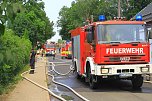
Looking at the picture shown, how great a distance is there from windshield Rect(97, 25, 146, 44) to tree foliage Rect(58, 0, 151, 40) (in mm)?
54799

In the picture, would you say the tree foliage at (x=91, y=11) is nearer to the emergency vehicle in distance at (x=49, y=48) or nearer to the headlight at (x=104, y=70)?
the emergency vehicle in distance at (x=49, y=48)

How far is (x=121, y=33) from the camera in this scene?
14.5m

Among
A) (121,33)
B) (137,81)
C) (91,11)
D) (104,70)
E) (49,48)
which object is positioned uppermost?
(91,11)

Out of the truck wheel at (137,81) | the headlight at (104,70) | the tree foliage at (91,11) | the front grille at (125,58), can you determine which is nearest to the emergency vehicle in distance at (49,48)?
the tree foliage at (91,11)

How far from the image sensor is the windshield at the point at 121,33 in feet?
46.9

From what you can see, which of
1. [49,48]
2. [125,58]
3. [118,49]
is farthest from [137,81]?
[49,48]

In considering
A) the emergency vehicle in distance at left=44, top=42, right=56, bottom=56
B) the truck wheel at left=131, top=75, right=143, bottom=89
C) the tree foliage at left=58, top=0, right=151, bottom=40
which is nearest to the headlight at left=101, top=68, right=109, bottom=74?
the truck wheel at left=131, top=75, right=143, bottom=89

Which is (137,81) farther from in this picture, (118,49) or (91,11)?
(91,11)

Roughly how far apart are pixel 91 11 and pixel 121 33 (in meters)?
90.3

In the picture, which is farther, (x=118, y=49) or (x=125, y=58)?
(x=125, y=58)

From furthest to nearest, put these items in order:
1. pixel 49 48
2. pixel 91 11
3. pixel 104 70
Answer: pixel 91 11 → pixel 49 48 → pixel 104 70

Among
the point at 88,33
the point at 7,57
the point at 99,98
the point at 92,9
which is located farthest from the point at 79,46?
the point at 92,9

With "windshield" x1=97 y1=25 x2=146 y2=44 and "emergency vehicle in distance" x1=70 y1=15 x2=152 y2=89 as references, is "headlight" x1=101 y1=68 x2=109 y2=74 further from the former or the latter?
"windshield" x1=97 y1=25 x2=146 y2=44

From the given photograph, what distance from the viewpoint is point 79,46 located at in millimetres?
17781
